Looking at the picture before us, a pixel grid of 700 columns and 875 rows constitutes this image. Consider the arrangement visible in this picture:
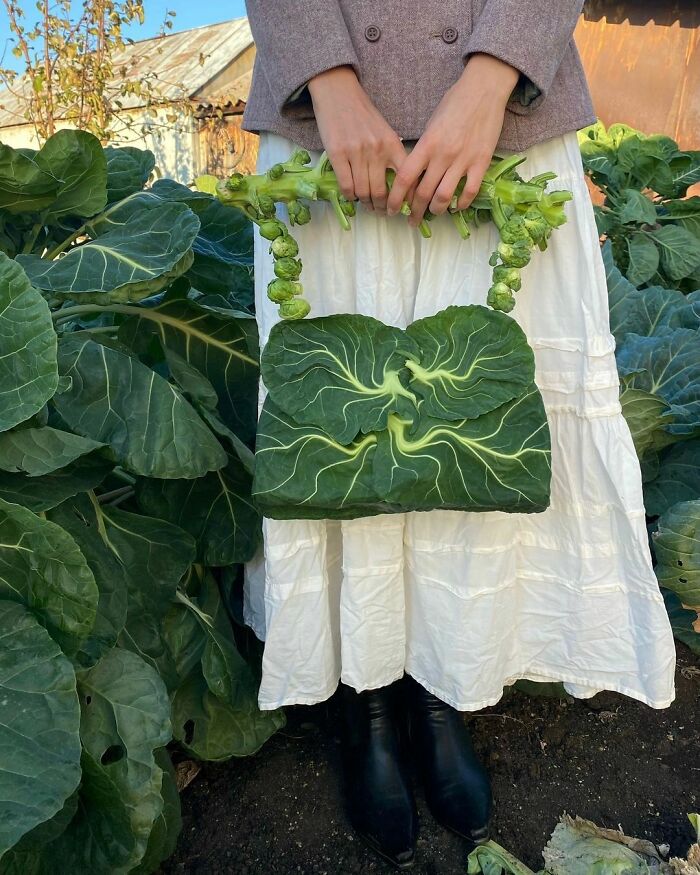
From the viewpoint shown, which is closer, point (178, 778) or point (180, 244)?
point (180, 244)

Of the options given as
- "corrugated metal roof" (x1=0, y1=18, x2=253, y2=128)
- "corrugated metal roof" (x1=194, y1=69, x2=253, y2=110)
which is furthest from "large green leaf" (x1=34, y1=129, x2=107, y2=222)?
"corrugated metal roof" (x1=0, y1=18, x2=253, y2=128)

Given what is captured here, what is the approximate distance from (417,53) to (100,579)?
2.92 ft

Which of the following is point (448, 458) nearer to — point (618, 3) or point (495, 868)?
point (495, 868)

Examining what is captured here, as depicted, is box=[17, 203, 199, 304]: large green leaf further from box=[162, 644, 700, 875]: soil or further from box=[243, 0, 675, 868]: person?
box=[162, 644, 700, 875]: soil

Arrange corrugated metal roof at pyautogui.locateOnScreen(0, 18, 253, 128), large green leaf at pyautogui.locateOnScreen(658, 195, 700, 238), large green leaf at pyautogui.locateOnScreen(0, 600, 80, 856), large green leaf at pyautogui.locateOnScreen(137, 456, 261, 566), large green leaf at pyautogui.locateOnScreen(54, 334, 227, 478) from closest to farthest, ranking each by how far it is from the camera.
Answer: large green leaf at pyautogui.locateOnScreen(0, 600, 80, 856) → large green leaf at pyautogui.locateOnScreen(54, 334, 227, 478) → large green leaf at pyautogui.locateOnScreen(137, 456, 261, 566) → large green leaf at pyautogui.locateOnScreen(658, 195, 700, 238) → corrugated metal roof at pyautogui.locateOnScreen(0, 18, 253, 128)

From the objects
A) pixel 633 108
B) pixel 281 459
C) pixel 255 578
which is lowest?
pixel 255 578

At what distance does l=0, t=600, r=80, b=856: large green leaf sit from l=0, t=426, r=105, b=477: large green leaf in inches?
7.5

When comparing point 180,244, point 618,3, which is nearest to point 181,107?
point 618,3

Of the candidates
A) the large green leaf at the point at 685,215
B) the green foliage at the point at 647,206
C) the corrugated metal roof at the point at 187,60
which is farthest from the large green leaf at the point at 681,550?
the corrugated metal roof at the point at 187,60

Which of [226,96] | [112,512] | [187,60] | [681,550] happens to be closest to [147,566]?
[112,512]

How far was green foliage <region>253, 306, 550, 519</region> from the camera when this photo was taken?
995 millimetres

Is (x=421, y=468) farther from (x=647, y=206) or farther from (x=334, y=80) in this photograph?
(x=647, y=206)

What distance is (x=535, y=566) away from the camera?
4.00 feet

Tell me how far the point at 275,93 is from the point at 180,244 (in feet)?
1.17
